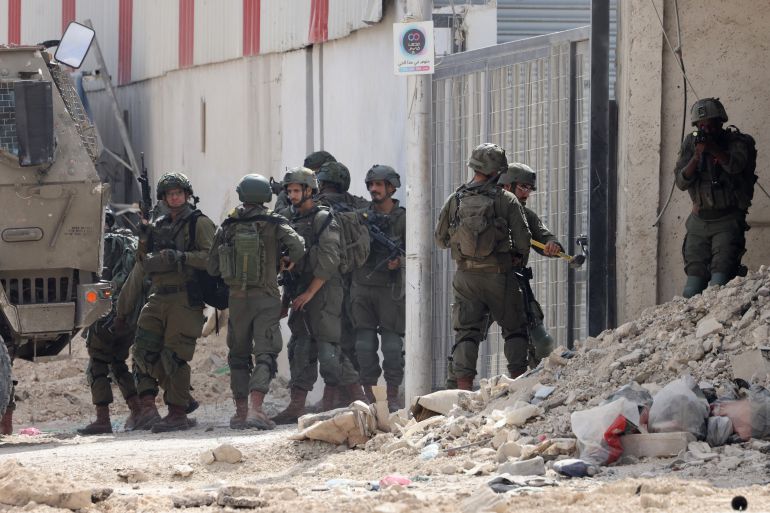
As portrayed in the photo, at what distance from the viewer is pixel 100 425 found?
434 inches

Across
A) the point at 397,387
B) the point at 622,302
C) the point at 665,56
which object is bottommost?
the point at 397,387

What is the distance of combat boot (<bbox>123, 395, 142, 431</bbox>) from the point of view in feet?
36.5

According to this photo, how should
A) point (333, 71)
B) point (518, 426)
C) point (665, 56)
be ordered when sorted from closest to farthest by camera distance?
point (518, 426) → point (665, 56) → point (333, 71)

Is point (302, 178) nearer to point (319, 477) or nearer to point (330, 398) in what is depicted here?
point (330, 398)

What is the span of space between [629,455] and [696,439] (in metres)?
0.30

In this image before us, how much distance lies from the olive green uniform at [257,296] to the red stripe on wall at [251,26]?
189 inches

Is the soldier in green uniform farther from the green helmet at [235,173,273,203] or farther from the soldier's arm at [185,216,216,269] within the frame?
the soldier's arm at [185,216,216,269]

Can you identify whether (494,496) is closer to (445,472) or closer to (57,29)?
(445,472)

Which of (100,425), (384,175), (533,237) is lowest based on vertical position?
(100,425)

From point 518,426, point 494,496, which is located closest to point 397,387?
point 518,426

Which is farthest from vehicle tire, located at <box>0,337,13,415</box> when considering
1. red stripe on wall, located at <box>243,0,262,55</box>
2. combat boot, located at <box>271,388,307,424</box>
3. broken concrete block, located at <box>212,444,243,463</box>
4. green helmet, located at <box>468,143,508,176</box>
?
red stripe on wall, located at <box>243,0,262,55</box>

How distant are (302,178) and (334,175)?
64cm

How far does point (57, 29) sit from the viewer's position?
2009 cm

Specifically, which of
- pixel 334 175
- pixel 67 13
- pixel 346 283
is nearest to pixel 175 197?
pixel 334 175
